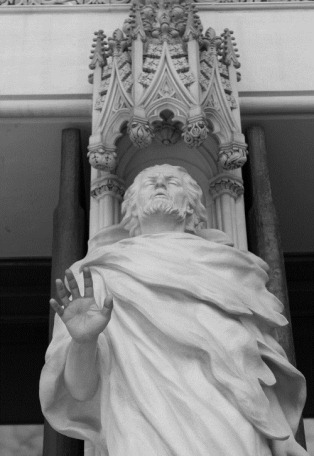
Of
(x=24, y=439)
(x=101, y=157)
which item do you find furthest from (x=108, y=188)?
(x=24, y=439)

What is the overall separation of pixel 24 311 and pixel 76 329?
448 centimetres

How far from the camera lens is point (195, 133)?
5965 millimetres

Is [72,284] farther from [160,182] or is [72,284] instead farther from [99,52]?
[99,52]

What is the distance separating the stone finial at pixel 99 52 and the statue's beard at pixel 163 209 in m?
1.43

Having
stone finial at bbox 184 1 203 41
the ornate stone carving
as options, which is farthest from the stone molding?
the ornate stone carving

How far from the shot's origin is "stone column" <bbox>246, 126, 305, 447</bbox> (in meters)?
6.04

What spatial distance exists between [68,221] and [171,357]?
1.91m

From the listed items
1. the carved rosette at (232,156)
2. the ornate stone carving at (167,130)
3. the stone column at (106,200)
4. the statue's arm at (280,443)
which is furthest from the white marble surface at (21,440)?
the statue's arm at (280,443)

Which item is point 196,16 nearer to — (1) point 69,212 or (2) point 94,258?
(1) point 69,212

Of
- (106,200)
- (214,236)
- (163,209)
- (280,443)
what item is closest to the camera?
(280,443)

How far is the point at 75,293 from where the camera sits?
4.43 m

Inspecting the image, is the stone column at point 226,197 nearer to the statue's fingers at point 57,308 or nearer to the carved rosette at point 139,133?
the carved rosette at point 139,133

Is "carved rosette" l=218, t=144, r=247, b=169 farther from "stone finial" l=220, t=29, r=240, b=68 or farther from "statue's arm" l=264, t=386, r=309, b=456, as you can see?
"statue's arm" l=264, t=386, r=309, b=456

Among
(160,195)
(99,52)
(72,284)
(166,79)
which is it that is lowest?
(72,284)
